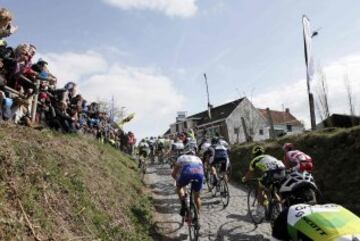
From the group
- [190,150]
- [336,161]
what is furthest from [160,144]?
[190,150]

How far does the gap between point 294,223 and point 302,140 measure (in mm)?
16406

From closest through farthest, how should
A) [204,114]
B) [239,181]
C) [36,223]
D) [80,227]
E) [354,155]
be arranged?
[36,223] < [80,227] < [354,155] < [239,181] < [204,114]

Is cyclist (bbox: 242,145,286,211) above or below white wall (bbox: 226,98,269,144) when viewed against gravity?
below

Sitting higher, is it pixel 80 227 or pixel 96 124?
pixel 96 124

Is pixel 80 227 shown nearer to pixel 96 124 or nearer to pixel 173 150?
pixel 96 124

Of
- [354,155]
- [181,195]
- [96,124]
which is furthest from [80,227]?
[96,124]

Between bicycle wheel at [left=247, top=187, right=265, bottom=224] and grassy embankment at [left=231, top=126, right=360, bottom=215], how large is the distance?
2.82 meters

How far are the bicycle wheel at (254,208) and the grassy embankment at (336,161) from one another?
2.82 metres

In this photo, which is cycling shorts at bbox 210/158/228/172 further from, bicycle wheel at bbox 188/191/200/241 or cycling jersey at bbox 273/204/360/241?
cycling jersey at bbox 273/204/360/241

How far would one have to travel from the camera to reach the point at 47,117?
13.7 metres

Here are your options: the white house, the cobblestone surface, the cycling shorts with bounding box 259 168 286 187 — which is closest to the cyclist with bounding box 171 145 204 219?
the cobblestone surface

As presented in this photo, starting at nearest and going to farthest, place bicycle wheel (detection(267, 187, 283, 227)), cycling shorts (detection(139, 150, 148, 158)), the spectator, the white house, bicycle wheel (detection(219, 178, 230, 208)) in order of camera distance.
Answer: the spectator
bicycle wheel (detection(267, 187, 283, 227))
bicycle wheel (detection(219, 178, 230, 208))
cycling shorts (detection(139, 150, 148, 158))
the white house

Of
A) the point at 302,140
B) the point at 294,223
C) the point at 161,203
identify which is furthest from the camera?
the point at 302,140

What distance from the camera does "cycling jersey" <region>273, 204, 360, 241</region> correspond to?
4.22m
